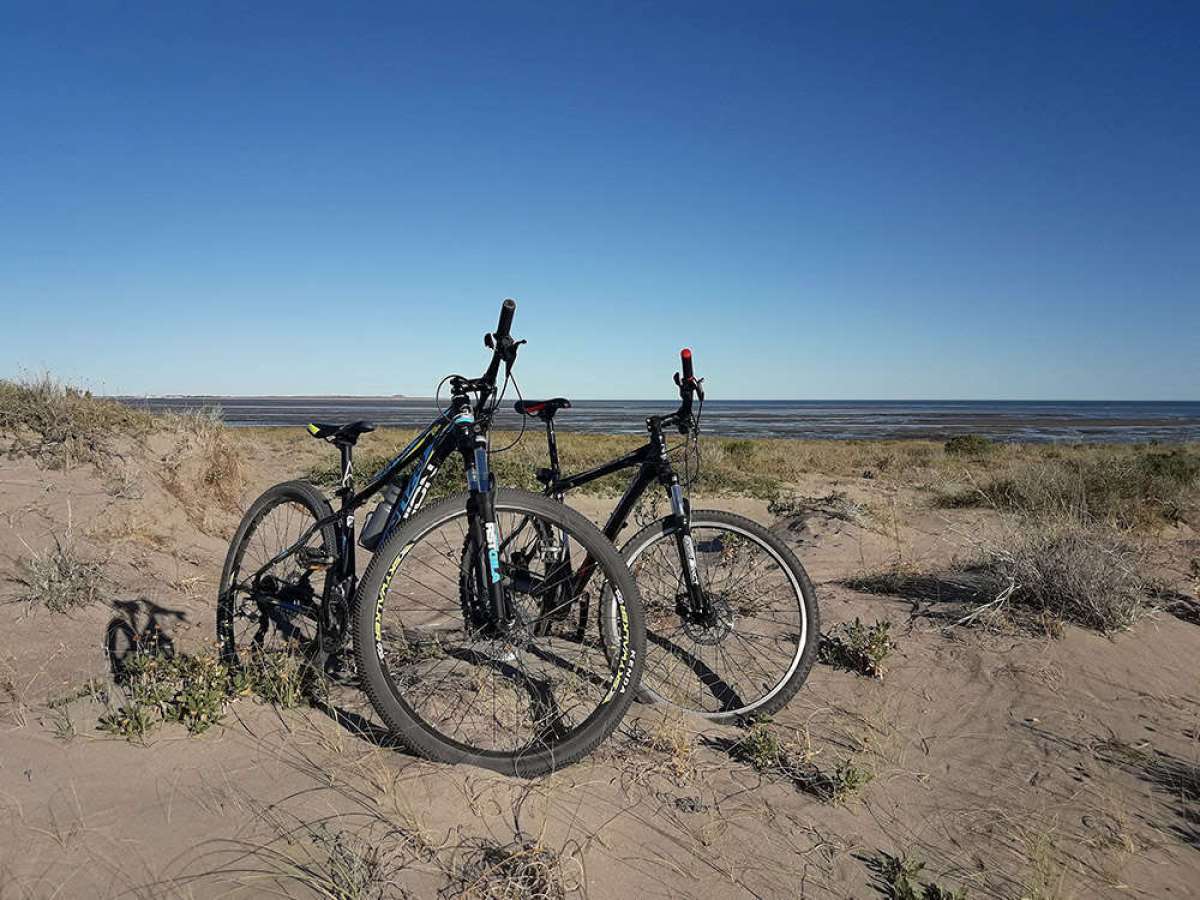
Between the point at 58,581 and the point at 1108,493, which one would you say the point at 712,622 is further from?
the point at 1108,493

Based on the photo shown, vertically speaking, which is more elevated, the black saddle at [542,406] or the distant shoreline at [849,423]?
the black saddle at [542,406]

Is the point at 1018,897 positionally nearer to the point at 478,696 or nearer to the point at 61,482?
the point at 478,696

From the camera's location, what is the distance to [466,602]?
345 centimetres

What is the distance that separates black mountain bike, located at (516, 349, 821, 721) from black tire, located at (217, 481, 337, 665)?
49.0 inches

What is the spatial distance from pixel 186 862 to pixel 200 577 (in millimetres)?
5358

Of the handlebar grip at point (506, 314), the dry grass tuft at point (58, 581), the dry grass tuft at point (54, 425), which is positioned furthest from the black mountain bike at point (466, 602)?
the dry grass tuft at point (54, 425)

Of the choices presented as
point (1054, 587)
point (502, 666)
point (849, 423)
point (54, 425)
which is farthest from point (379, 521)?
point (849, 423)

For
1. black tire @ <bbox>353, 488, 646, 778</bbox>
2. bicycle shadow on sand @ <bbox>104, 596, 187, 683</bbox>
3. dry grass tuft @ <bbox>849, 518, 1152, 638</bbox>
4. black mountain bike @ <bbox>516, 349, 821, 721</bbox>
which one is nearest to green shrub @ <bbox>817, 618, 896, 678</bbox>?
black mountain bike @ <bbox>516, 349, 821, 721</bbox>

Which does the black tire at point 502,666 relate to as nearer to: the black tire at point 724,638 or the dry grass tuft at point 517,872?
the black tire at point 724,638

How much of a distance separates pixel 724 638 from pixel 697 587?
1.19 ft

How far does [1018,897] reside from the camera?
91.7 inches

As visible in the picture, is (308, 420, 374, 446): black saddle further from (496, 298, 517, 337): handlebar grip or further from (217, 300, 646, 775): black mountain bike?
(496, 298, 517, 337): handlebar grip

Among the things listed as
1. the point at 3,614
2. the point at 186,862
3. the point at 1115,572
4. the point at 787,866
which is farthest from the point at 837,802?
the point at 3,614

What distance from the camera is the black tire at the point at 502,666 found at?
2.80 meters
